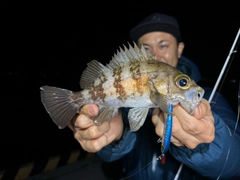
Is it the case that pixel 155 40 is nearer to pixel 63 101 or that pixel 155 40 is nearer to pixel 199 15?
pixel 63 101

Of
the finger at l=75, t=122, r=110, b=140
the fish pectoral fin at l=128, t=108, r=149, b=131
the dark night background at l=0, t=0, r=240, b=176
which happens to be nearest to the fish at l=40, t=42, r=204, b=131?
the fish pectoral fin at l=128, t=108, r=149, b=131

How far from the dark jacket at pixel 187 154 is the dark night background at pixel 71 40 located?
9.28 meters

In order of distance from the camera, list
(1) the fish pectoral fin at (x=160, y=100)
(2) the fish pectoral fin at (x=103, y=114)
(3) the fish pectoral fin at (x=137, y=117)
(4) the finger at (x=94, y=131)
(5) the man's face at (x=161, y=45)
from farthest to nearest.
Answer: (5) the man's face at (x=161, y=45)
(4) the finger at (x=94, y=131)
(2) the fish pectoral fin at (x=103, y=114)
(3) the fish pectoral fin at (x=137, y=117)
(1) the fish pectoral fin at (x=160, y=100)

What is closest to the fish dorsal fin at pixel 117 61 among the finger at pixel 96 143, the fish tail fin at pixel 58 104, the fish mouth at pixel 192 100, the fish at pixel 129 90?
the fish at pixel 129 90

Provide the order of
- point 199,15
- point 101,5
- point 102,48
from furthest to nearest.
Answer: point 101,5 → point 199,15 → point 102,48

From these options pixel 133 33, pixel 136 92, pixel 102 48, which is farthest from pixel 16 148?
pixel 102 48

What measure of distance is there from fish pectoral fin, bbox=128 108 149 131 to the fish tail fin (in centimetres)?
43

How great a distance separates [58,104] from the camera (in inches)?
70.1

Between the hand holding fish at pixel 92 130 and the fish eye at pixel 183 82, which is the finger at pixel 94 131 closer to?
the hand holding fish at pixel 92 130

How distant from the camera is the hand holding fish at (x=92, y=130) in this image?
182 cm

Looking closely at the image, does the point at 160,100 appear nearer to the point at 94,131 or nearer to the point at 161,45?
the point at 94,131

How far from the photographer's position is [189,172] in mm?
2713

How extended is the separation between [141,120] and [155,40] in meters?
1.78

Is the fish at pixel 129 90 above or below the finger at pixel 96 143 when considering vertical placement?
above
